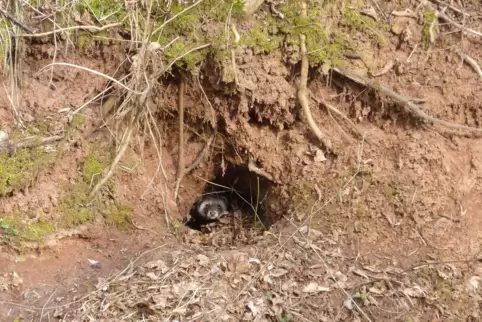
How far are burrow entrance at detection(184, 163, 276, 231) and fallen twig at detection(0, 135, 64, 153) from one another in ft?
5.92

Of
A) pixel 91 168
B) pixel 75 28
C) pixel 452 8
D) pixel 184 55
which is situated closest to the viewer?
pixel 75 28

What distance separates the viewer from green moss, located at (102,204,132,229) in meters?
4.34

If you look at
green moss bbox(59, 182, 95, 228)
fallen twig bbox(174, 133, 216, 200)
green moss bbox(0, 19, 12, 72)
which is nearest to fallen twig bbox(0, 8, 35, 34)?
green moss bbox(0, 19, 12, 72)

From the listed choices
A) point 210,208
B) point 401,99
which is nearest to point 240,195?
point 210,208

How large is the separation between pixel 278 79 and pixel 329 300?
6.44 feet

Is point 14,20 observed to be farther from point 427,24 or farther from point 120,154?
point 427,24

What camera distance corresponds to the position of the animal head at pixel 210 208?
18.7ft

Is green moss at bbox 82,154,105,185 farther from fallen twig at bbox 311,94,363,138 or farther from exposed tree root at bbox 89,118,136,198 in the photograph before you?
fallen twig at bbox 311,94,363,138

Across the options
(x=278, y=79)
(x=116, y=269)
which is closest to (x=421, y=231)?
(x=278, y=79)

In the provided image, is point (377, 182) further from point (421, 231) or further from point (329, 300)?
point (329, 300)

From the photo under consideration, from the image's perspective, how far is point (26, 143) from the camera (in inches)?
158

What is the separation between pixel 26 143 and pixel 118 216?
95 centimetres

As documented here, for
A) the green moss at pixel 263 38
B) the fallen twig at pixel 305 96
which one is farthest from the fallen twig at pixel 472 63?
the green moss at pixel 263 38

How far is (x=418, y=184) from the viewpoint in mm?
4340
